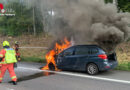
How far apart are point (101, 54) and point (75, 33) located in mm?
4124

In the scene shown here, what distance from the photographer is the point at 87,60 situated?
8.36 meters

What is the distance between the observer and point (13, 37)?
28766 mm

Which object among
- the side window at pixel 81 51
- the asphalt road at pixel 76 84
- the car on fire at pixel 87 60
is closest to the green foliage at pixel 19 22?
the car on fire at pixel 87 60

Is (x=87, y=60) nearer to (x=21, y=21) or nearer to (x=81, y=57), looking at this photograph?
(x=81, y=57)

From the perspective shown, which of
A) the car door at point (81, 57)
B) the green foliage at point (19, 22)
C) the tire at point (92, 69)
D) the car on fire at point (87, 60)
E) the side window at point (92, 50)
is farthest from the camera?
the green foliage at point (19, 22)

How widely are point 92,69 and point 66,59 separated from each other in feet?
5.20

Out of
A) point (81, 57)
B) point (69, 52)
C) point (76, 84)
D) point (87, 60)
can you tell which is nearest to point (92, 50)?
point (87, 60)

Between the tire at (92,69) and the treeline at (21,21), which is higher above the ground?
the treeline at (21,21)

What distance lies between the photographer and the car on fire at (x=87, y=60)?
26.1 ft

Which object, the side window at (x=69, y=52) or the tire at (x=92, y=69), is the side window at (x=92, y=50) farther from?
the side window at (x=69, y=52)

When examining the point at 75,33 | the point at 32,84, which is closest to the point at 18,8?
the point at 75,33

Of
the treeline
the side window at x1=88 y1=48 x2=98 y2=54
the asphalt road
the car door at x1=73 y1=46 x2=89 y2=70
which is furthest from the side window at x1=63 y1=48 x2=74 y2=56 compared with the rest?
the treeline

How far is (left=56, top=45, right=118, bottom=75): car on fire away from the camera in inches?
314

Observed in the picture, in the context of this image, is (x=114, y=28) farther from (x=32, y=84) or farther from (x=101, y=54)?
(x=32, y=84)
